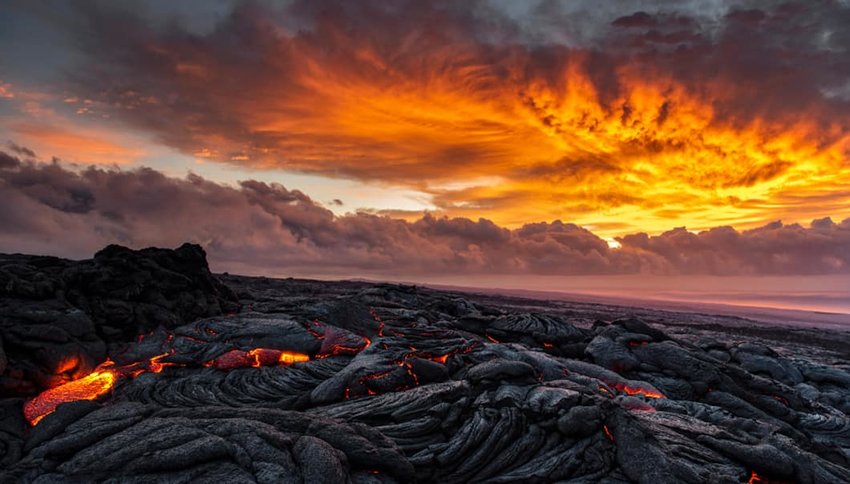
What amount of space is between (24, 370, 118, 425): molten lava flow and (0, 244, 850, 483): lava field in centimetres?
12

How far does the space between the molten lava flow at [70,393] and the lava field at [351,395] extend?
12 centimetres

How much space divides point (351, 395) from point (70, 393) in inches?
623

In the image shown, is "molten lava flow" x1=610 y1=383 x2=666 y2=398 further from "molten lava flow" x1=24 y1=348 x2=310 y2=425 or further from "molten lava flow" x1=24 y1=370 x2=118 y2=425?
"molten lava flow" x1=24 y1=370 x2=118 y2=425

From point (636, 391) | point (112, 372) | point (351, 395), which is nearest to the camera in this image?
point (351, 395)

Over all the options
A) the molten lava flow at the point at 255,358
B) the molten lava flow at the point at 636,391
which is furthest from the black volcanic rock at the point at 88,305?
the molten lava flow at the point at 636,391

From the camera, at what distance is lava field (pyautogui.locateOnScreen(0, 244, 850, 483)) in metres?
15.9

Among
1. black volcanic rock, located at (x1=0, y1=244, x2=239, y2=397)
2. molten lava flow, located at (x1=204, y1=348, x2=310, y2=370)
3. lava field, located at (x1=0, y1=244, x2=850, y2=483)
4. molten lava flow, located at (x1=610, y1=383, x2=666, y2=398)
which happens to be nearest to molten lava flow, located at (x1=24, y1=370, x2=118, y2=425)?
lava field, located at (x1=0, y1=244, x2=850, y2=483)

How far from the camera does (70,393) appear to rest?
24.2 m

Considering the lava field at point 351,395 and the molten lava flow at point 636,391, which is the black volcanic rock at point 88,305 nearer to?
the lava field at point 351,395

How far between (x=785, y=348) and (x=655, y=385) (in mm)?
54280

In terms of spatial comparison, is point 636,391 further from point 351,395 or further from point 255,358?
point 255,358

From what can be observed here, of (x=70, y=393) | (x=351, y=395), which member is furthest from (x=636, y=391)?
(x=70, y=393)

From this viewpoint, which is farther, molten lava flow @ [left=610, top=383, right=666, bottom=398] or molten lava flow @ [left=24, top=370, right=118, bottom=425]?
molten lava flow @ [left=610, top=383, right=666, bottom=398]

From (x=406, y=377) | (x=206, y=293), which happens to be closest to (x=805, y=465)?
(x=406, y=377)
